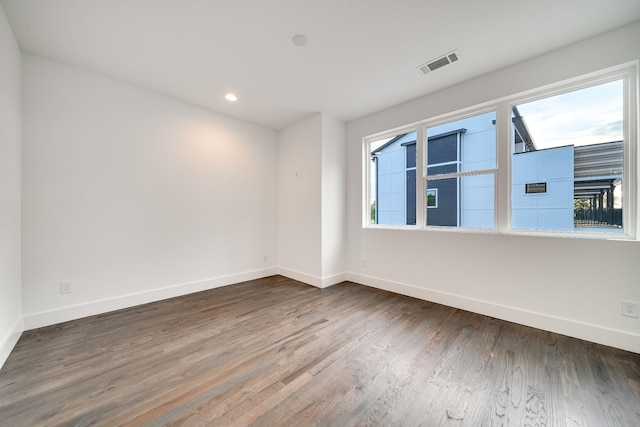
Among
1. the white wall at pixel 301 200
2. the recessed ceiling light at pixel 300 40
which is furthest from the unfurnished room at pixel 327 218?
the white wall at pixel 301 200

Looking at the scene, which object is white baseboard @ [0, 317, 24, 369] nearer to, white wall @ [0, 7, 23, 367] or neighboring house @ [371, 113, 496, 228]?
white wall @ [0, 7, 23, 367]

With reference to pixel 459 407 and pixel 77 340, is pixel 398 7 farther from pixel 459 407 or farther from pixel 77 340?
pixel 77 340


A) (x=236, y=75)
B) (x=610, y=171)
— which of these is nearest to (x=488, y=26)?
(x=610, y=171)

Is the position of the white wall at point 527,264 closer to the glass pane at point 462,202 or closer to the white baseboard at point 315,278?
the glass pane at point 462,202

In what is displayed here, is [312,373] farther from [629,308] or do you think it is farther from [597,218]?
[597,218]

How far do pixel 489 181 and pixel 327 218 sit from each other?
7.00ft

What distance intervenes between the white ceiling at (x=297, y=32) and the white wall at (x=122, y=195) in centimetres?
41

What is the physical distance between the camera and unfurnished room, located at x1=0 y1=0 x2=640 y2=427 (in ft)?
5.16

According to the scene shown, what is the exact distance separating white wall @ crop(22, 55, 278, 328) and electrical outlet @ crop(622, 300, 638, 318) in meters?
4.24

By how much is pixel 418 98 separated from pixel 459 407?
10.8ft

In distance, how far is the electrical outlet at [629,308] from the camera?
6.35 feet

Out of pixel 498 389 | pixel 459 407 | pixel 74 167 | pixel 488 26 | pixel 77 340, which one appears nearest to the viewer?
pixel 459 407

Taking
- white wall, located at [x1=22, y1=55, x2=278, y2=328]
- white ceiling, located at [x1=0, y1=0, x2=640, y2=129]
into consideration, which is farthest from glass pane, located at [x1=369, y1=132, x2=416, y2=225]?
white wall, located at [x1=22, y1=55, x2=278, y2=328]

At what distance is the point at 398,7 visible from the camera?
182 cm
